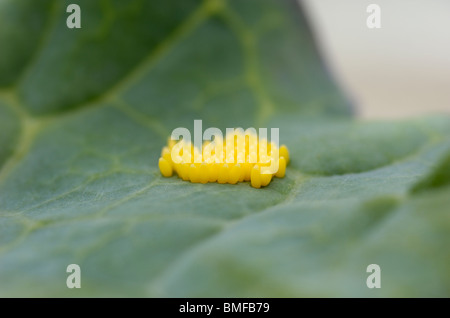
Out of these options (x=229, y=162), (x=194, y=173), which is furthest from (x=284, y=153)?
(x=194, y=173)

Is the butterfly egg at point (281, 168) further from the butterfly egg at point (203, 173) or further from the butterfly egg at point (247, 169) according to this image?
the butterfly egg at point (203, 173)

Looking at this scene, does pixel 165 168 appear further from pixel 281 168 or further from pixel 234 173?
pixel 281 168

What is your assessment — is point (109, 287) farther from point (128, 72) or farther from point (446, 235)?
point (128, 72)

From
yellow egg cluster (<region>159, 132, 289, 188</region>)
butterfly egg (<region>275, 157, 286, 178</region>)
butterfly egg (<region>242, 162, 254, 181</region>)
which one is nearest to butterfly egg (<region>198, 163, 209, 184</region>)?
yellow egg cluster (<region>159, 132, 289, 188</region>)

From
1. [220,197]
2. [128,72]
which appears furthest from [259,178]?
[128,72]

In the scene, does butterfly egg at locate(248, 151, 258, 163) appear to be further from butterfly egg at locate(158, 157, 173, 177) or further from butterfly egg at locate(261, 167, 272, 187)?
butterfly egg at locate(158, 157, 173, 177)

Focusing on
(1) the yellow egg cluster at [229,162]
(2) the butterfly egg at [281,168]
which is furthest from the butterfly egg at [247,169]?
(2) the butterfly egg at [281,168]
